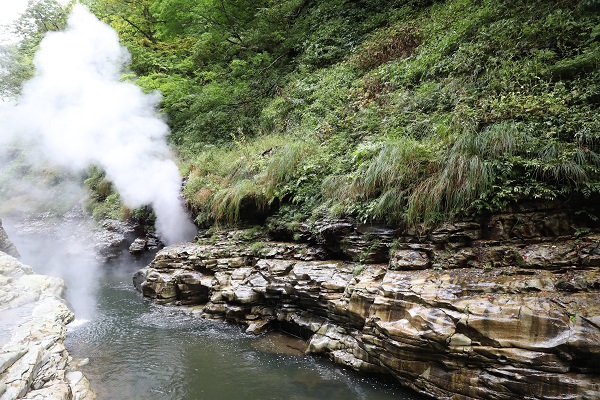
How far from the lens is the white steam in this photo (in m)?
12.0

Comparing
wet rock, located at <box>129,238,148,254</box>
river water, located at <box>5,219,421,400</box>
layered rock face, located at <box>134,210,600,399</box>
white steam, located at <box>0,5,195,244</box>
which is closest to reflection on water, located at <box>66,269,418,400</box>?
river water, located at <box>5,219,421,400</box>

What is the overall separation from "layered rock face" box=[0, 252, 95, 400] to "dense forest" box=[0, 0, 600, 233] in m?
4.11

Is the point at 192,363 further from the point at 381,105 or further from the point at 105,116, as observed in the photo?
the point at 105,116

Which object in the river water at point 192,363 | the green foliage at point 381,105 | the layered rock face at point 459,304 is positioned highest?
the green foliage at point 381,105

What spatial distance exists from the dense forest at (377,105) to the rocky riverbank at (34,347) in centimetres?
408

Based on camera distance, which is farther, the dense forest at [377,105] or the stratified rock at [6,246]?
the stratified rock at [6,246]

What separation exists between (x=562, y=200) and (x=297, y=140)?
5739mm

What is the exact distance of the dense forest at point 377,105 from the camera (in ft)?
15.2

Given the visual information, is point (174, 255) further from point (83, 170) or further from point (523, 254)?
point (83, 170)

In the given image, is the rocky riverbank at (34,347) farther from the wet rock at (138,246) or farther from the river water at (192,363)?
the wet rock at (138,246)

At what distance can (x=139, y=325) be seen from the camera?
7242 millimetres

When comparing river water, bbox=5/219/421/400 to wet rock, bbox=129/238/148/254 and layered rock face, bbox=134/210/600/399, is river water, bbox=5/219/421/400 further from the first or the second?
wet rock, bbox=129/238/148/254

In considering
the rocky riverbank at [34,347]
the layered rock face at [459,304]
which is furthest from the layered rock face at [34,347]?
the layered rock face at [459,304]

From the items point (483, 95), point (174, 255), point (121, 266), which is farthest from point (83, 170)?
point (483, 95)
